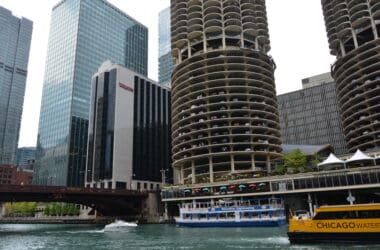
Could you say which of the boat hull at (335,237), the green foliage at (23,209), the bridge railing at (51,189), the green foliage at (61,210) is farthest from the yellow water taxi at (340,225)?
the green foliage at (23,209)

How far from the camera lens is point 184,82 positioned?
13688 centimetres

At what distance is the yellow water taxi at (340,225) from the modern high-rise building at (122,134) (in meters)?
121

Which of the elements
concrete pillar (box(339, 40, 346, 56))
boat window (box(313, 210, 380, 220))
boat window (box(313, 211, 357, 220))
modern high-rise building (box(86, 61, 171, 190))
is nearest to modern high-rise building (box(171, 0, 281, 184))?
concrete pillar (box(339, 40, 346, 56))

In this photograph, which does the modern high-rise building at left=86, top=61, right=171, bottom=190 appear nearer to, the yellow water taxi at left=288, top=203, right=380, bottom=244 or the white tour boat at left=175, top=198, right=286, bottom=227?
the white tour boat at left=175, top=198, right=286, bottom=227

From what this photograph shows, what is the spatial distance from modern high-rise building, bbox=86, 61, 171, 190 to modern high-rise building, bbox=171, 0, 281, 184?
3655 centimetres

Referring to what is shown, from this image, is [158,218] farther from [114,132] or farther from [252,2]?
[252,2]

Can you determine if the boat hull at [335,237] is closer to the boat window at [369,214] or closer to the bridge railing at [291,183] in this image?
the boat window at [369,214]

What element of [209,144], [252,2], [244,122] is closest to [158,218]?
[209,144]

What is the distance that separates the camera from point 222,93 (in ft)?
421

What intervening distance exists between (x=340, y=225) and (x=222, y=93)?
8765cm

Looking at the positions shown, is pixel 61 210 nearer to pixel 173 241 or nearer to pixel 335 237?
pixel 173 241

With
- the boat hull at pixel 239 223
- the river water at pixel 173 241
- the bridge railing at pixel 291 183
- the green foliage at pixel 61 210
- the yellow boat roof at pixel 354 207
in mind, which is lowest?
the river water at pixel 173 241

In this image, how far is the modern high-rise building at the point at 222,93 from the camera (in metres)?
124

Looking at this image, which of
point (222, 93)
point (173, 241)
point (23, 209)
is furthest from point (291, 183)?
point (23, 209)
